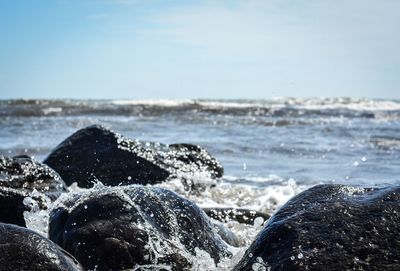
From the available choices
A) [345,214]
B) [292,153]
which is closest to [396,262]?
[345,214]

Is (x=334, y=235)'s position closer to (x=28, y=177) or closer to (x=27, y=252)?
(x=27, y=252)

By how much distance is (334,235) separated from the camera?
10.1 feet

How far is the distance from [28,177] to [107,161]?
1.74 metres

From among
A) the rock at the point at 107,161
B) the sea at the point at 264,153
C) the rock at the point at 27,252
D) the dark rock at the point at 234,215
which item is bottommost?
the sea at the point at 264,153

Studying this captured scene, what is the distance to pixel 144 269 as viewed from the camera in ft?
12.6

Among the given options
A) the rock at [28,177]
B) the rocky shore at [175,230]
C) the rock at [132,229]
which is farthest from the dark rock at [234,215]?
the rock at [132,229]

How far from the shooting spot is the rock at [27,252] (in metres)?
2.93


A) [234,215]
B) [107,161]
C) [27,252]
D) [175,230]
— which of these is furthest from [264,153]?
[27,252]

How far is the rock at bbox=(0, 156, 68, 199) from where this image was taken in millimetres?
6230

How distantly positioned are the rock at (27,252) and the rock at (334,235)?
0.92m

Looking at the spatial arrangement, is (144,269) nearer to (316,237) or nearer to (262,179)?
(316,237)

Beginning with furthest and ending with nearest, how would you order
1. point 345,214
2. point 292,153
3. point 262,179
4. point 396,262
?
point 292,153
point 262,179
point 345,214
point 396,262

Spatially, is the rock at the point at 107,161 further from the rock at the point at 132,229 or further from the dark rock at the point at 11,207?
the rock at the point at 132,229

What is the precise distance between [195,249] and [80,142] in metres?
4.44
